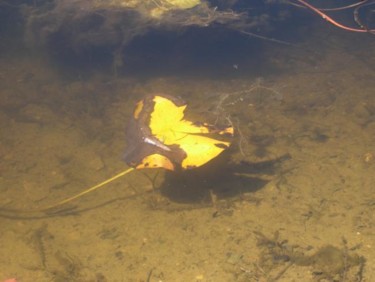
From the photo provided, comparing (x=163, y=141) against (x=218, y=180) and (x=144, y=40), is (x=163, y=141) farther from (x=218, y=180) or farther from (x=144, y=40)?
(x=144, y=40)

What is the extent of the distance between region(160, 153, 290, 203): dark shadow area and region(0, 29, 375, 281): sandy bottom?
1 centimetres

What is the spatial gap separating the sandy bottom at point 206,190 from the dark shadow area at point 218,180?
0.05 feet

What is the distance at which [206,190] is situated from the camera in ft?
10.1

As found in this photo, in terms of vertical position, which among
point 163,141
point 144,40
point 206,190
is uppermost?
point 163,141

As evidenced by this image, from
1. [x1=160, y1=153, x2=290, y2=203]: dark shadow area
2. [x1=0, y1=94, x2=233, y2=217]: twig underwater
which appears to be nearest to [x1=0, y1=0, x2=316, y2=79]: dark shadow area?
[x1=160, y1=153, x2=290, y2=203]: dark shadow area

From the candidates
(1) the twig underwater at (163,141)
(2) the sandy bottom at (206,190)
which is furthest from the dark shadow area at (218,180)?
(1) the twig underwater at (163,141)

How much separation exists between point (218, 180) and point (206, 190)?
0.16 metres

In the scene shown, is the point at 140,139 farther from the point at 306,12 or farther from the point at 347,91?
the point at 306,12

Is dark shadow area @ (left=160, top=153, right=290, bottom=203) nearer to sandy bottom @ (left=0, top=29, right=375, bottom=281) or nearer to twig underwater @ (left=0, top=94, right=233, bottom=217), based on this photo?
sandy bottom @ (left=0, top=29, right=375, bottom=281)

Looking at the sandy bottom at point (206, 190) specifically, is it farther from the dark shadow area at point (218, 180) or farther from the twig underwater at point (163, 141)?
the twig underwater at point (163, 141)

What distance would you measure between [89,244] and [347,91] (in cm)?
347

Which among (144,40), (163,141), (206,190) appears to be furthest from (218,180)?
(144,40)

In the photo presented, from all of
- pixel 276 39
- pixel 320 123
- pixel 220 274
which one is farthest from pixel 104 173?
pixel 276 39

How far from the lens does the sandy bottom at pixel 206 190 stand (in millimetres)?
2479
